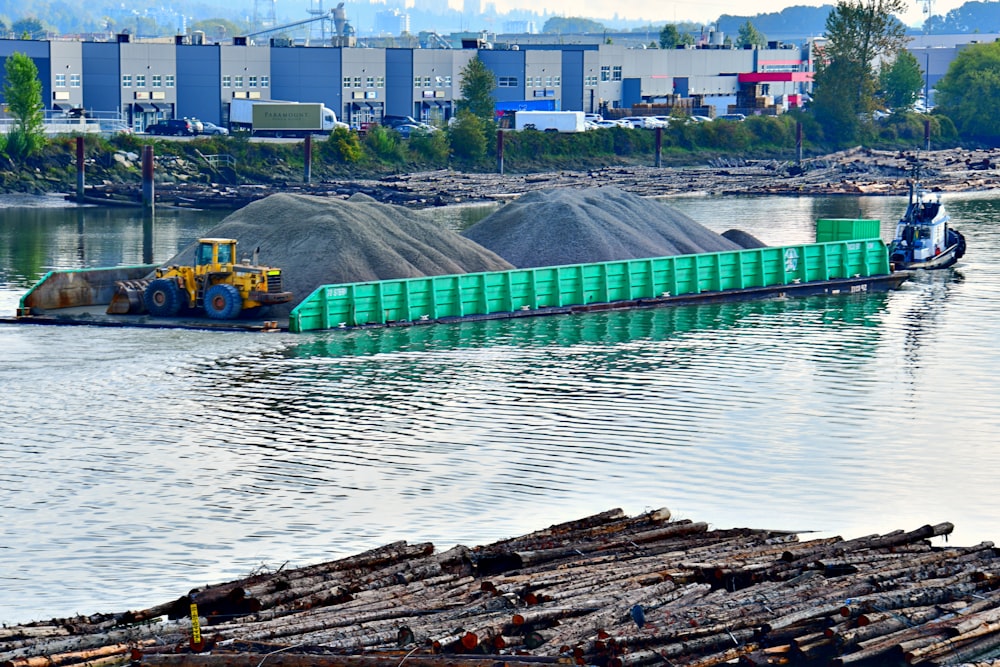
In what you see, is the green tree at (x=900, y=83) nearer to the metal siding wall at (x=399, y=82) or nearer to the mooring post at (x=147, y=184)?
the metal siding wall at (x=399, y=82)

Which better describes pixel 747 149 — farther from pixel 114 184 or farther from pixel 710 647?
pixel 710 647

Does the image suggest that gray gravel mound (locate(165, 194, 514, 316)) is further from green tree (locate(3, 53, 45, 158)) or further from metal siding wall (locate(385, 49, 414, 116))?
metal siding wall (locate(385, 49, 414, 116))

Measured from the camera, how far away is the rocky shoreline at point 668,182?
10612 centimetres

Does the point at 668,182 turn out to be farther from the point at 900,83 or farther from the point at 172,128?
the point at 900,83

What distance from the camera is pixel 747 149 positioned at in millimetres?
151750

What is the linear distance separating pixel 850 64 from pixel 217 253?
133625 mm

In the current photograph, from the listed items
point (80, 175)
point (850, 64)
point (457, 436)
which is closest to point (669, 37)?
point (850, 64)

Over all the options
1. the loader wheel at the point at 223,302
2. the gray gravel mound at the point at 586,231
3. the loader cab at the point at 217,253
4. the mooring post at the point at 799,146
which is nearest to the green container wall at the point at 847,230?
the gray gravel mound at the point at 586,231

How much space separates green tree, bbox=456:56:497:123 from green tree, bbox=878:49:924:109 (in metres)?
56.6

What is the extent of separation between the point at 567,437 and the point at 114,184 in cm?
7892

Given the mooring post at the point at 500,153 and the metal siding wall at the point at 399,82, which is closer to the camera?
the mooring post at the point at 500,153

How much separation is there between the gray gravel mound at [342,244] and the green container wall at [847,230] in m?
17.8

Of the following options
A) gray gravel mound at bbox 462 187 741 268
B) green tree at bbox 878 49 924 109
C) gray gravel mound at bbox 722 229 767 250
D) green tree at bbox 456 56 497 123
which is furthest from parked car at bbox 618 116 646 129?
gray gravel mound at bbox 462 187 741 268

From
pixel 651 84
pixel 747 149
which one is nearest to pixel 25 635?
pixel 747 149
